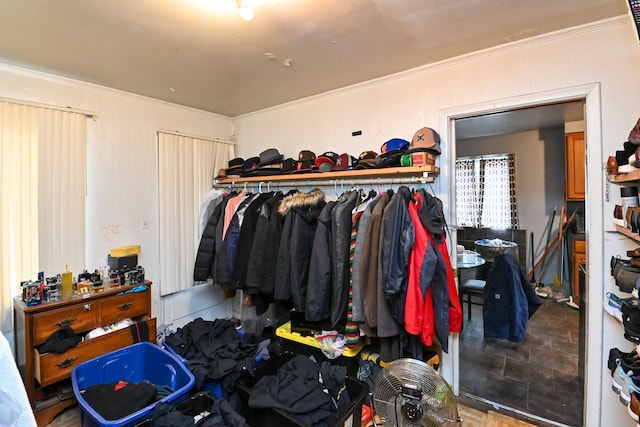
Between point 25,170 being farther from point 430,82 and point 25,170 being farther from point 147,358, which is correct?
point 430,82

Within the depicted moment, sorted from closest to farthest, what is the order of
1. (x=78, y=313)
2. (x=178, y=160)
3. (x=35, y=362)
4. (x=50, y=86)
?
(x=35, y=362) → (x=78, y=313) → (x=50, y=86) → (x=178, y=160)

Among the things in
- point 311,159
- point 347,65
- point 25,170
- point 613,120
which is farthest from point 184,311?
point 613,120

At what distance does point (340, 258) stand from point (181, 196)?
1.94 m

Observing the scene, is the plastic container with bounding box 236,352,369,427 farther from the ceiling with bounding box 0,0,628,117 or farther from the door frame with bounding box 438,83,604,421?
the ceiling with bounding box 0,0,628,117

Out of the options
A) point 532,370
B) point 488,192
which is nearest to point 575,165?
point 488,192

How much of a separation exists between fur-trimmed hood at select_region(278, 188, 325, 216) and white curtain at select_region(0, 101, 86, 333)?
5.36 feet

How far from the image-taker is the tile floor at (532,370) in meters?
2.09

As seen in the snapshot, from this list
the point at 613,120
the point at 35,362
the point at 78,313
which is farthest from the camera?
the point at 78,313

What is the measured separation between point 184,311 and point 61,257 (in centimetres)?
121

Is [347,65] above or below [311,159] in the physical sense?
above

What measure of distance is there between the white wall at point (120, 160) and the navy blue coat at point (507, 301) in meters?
2.90

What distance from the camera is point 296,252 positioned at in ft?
7.31

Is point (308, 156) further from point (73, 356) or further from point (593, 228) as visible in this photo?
point (73, 356)

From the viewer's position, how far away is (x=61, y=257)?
7.76ft
